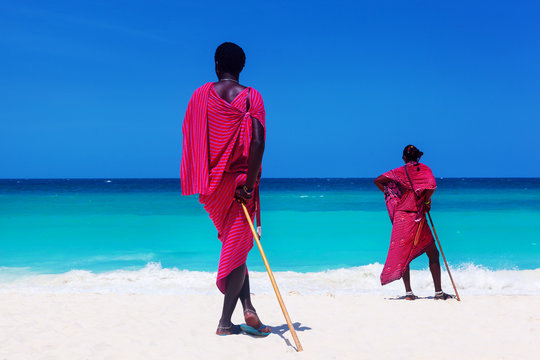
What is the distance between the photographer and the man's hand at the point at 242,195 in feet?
10.7

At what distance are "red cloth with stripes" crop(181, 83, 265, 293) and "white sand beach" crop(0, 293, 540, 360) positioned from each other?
586 millimetres

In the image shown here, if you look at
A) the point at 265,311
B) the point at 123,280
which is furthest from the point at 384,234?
the point at 265,311

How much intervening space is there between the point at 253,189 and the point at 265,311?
5.71ft

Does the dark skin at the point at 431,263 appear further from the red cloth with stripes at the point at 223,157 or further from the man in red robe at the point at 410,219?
the red cloth with stripes at the point at 223,157

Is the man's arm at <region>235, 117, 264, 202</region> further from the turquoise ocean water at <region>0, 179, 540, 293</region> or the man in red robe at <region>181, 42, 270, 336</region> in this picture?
the turquoise ocean water at <region>0, 179, 540, 293</region>

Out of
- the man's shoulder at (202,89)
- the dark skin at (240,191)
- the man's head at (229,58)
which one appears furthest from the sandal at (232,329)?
the man's head at (229,58)

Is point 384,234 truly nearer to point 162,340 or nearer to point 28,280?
point 28,280

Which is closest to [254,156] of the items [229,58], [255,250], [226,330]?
[229,58]

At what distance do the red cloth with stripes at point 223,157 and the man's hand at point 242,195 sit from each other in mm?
41

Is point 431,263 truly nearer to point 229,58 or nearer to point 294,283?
point 294,283

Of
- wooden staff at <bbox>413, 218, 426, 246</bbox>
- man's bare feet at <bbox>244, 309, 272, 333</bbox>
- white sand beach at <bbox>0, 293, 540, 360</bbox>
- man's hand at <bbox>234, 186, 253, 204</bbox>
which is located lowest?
white sand beach at <bbox>0, 293, 540, 360</bbox>

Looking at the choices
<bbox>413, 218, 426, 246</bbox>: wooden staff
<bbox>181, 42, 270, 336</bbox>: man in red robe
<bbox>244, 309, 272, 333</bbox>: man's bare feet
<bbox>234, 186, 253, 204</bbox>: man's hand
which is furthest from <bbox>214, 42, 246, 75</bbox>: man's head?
<bbox>413, 218, 426, 246</bbox>: wooden staff

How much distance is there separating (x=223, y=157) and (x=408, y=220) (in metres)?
2.86

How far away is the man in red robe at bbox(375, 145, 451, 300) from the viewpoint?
17.6 ft
